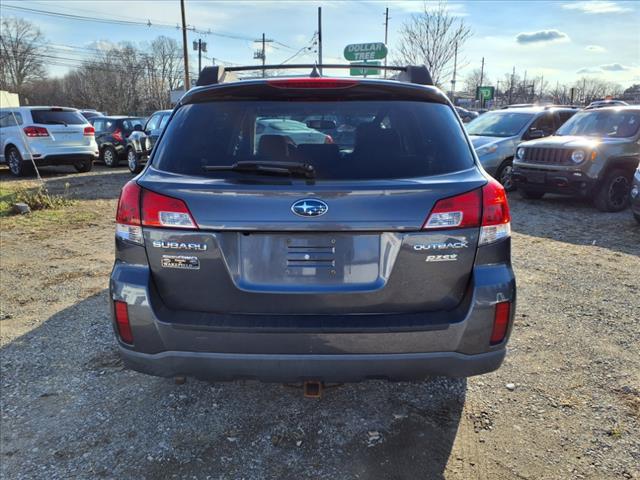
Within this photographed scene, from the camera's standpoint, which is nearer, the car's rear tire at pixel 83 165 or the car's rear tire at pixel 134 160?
the car's rear tire at pixel 83 165

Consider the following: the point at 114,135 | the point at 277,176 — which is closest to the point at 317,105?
the point at 277,176

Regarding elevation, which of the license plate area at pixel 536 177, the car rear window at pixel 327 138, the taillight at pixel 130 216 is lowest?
the license plate area at pixel 536 177

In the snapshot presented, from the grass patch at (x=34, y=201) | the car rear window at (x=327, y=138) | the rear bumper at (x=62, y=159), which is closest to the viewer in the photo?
the car rear window at (x=327, y=138)

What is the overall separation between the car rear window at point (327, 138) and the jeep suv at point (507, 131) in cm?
842

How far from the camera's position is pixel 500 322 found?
2.23 m

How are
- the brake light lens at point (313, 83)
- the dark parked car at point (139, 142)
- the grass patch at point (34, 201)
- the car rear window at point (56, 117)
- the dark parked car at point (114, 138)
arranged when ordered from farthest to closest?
the dark parked car at point (114, 138) < the dark parked car at point (139, 142) < the car rear window at point (56, 117) < the grass patch at point (34, 201) < the brake light lens at point (313, 83)

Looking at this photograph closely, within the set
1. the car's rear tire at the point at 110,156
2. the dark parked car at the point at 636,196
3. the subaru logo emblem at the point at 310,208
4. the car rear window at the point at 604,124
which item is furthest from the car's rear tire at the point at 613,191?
the car's rear tire at the point at 110,156

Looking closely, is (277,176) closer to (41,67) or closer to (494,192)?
(494,192)

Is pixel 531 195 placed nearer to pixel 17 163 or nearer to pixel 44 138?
pixel 44 138

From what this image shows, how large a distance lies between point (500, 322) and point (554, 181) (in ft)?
26.3

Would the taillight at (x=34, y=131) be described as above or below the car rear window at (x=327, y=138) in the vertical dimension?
below

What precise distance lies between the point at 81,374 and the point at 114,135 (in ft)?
49.1

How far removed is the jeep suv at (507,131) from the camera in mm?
10594

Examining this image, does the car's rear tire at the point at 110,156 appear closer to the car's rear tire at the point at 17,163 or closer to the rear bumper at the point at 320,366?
the car's rear tire at the point at 17,163
